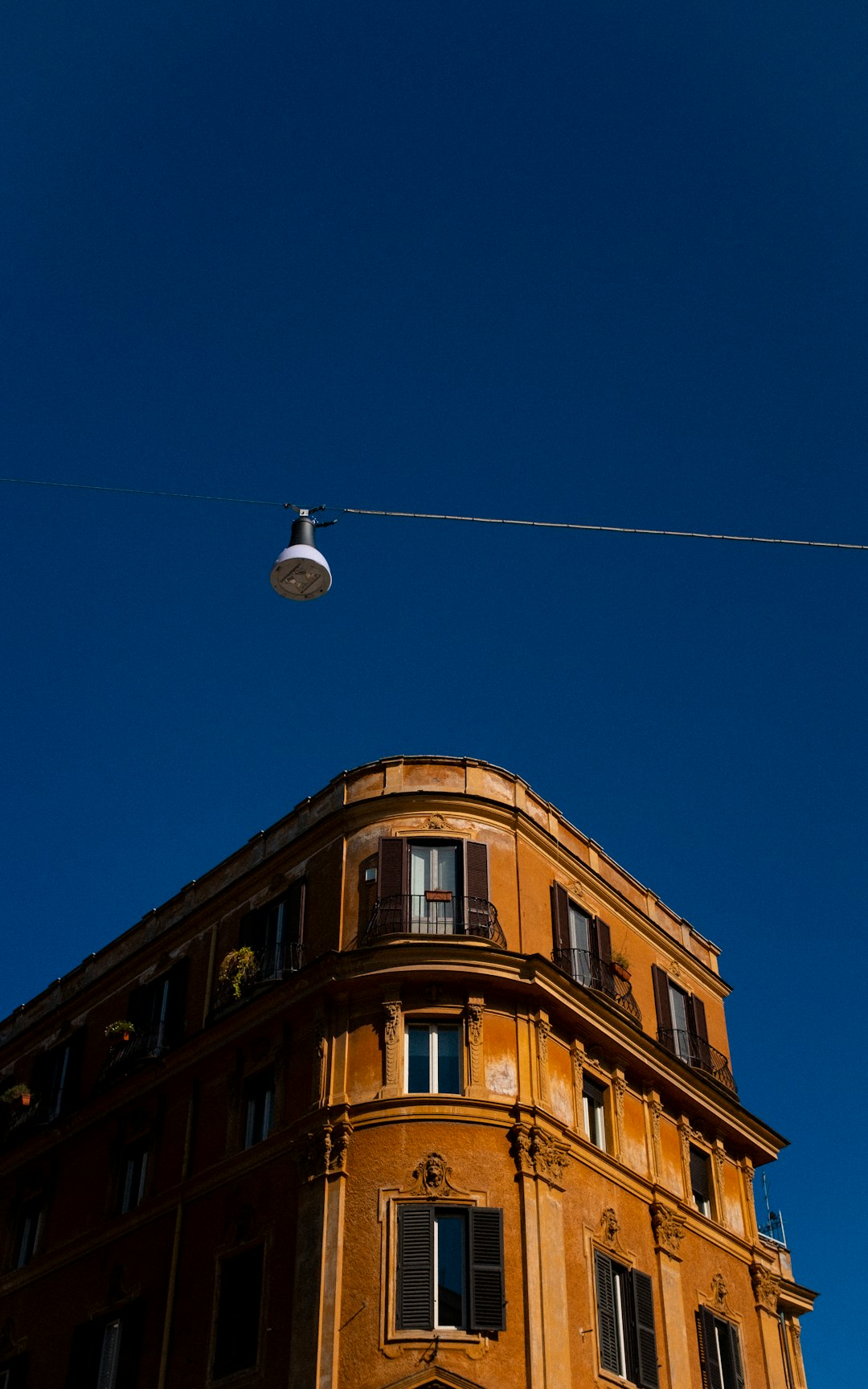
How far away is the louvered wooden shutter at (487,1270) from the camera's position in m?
27.6

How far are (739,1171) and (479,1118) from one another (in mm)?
11197

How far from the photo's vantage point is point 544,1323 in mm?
28000

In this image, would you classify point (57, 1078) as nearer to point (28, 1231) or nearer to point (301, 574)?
point (28, 1231)

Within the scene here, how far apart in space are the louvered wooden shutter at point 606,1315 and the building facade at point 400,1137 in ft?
0.24

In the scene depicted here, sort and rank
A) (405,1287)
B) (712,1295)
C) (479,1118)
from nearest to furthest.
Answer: (405,1287)
(479,1118)
(712,1295)

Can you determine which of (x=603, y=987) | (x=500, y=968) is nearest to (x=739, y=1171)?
(x=603, y=987)

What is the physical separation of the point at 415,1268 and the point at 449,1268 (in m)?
0.73

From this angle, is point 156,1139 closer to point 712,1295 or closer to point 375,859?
point 375,859

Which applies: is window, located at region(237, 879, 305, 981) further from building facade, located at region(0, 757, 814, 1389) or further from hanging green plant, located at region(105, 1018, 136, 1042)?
hanging green plant, located at region(105, 1018, 136, 1042)

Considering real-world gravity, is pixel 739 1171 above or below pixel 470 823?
below

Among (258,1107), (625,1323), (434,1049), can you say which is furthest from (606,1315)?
(258,1107)

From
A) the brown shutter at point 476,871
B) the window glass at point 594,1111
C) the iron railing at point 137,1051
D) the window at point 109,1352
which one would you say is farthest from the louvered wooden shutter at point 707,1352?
the iron railing at point 137,1051

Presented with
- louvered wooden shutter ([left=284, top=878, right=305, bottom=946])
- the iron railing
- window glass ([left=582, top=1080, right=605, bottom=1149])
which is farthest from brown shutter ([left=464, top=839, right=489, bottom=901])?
the iron railing

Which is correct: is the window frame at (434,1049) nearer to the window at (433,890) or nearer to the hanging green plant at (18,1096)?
the window at (433,890)
